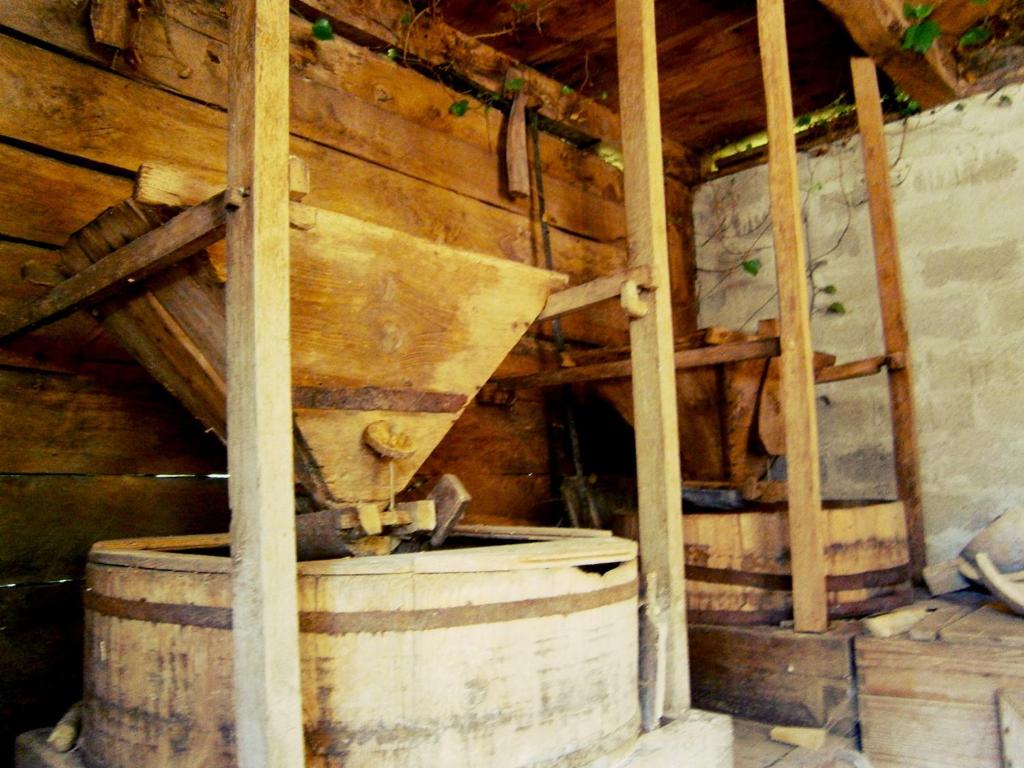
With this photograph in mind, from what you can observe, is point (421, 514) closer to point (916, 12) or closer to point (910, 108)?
point (916, 12)

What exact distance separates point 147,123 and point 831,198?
3.25m

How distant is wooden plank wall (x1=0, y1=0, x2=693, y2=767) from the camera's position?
2.27 metres

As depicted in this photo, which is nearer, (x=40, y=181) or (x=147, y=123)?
(x=40, y=181)

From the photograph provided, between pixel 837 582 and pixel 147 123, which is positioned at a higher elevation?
pixel 147 123

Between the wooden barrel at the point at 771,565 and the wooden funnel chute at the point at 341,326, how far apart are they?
1.10m

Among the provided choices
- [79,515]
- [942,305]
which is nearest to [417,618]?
[79,515]

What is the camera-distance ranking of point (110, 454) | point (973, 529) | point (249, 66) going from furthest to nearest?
point (973, 529) < point (110, 454) < point (249, 66)

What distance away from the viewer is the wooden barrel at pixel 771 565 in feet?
8.73

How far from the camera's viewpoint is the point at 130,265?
5.64ft

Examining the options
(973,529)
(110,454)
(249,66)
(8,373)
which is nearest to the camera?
(249,66)

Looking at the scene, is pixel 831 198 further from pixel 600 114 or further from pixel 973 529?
pixel 973 529

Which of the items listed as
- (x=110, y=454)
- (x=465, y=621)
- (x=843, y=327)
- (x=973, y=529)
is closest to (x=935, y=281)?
(x=843, y=327)

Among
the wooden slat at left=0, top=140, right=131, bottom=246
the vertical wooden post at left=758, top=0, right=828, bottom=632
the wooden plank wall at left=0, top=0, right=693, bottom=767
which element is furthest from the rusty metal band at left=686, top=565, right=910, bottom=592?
the wooden slat at left=0, top=140, right=131, bottom=246

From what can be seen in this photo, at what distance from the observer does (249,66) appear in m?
1.49
